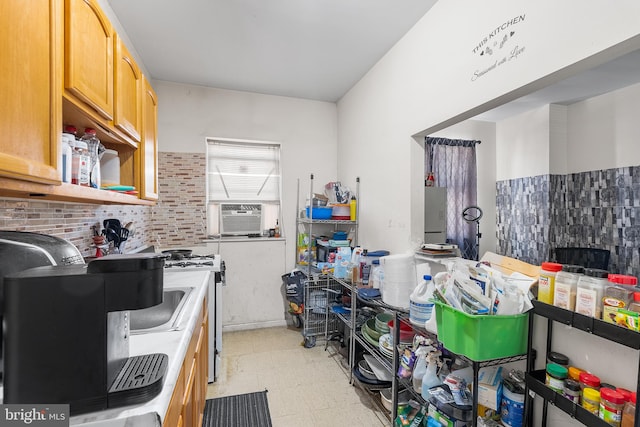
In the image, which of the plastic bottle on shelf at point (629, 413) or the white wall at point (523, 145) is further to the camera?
the white wall at point (523, 145)

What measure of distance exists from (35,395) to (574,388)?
1674mm

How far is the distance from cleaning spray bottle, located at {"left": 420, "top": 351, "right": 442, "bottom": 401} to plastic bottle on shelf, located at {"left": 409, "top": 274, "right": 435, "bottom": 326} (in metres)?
0.18

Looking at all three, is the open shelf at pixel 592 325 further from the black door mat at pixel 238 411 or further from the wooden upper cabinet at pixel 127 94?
the wooden upper cabinet at pixel 127 94

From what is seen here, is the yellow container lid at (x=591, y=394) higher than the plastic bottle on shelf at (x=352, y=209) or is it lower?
lower

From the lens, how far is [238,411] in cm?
204

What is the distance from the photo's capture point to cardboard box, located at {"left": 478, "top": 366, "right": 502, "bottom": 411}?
4.28 ft

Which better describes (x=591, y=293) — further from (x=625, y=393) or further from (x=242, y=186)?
(x=242, y=186)

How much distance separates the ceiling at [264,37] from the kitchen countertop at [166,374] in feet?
6.61

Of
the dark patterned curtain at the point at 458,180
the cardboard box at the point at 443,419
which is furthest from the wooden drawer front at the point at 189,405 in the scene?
the dark patterned curtain at the point at 458,180

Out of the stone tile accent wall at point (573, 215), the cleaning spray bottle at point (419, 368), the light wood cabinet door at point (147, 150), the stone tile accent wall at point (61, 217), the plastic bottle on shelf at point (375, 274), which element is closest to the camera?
the stone tile accent wall at point (61, 217)

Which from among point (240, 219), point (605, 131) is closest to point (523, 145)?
point (605, 131)

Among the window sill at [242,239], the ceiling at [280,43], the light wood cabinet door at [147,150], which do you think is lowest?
the window sill at [242,239]

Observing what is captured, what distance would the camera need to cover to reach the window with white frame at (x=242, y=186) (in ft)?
11.3

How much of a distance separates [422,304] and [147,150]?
6.85 ft
